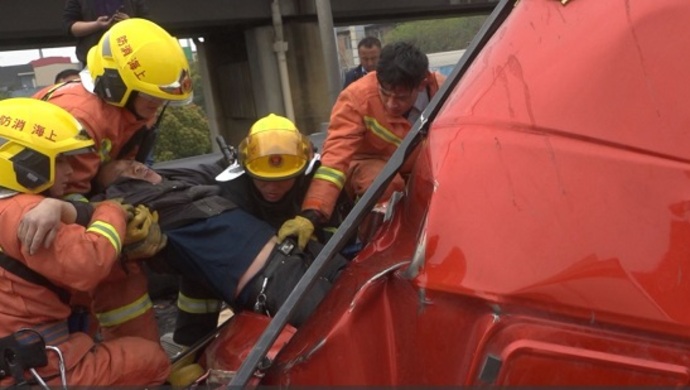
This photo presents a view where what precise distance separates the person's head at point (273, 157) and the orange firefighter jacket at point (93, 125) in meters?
0.40

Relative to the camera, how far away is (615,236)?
1.14 meters

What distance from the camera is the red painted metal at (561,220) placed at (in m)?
1.13

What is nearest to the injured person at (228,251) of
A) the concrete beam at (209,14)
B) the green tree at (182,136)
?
the concrete beam at (209,14)

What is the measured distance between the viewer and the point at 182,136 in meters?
10.8

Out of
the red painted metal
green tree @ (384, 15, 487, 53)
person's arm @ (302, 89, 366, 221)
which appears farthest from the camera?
green tree @ (384, 15, 487, 53)

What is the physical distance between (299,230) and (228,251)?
26cm

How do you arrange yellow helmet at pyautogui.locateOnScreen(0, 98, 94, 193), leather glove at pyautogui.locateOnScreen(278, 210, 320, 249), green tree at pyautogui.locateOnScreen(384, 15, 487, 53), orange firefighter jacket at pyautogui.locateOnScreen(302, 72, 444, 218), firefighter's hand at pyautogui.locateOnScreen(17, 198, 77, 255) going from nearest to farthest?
firefighter's hand at pyautogui.locateOnScreen(17, 198, 77, 255)
yellow helmet at pyautogui.locateOnScreen(0, 98, 94, 193)
leather glove at pyautogui.locateOnScreen(278, 210, 320, 249)
orange firefighter jacket at pyautogui.locateOnScreen(302, 72, 444, 218)
green tree at pyautogui.locateOnScreen(384, 15, 487, 53)

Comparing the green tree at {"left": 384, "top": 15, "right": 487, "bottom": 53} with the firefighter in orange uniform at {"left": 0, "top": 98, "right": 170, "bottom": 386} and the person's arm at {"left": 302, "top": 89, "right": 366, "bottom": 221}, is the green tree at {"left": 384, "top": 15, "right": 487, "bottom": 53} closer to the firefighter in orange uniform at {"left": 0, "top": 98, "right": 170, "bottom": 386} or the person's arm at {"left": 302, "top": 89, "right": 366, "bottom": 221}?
the person's arm at {"left": 302, "top": 89, "right": 366, "bottom": 221}

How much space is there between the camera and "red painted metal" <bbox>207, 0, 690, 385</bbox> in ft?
3.69

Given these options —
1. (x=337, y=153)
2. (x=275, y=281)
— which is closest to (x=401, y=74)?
(x=337, y=153)

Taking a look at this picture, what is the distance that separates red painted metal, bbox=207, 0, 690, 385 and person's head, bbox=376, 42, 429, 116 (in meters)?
1.35

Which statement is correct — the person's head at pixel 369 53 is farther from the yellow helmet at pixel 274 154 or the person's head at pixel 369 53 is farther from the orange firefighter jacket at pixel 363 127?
the yellow helmet at pixel 274 154

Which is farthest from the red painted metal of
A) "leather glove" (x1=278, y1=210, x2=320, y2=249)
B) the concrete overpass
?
the concrete overpass

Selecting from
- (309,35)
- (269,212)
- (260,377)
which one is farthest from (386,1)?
(260,377)
